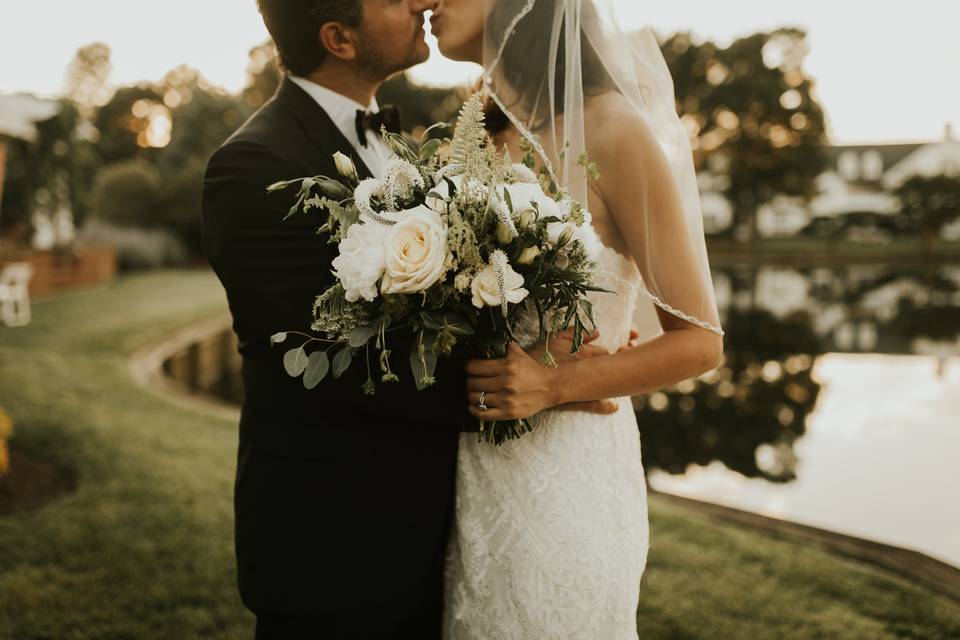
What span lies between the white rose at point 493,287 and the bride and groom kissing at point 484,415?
0.33 meters

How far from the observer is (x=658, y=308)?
2.06m

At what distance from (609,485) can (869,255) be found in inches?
1489

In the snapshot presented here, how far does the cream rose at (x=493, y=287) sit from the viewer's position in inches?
59.9

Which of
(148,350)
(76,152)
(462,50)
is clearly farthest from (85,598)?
(76,152)

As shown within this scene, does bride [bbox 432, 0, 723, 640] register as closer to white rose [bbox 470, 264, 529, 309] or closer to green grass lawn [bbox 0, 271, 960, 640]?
white rose [bbox 470, 264, 529, 309]

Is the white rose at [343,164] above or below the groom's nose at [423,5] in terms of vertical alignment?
below

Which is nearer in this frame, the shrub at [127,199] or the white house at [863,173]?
the shrub at [127,199]

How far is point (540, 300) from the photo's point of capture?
1.72 m

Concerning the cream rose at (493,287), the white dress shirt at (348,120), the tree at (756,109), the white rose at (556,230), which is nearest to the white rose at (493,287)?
the cream rose at (493,287)

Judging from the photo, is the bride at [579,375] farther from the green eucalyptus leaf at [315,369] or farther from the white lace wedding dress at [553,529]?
the green eucalyptus leaf at [315,369]

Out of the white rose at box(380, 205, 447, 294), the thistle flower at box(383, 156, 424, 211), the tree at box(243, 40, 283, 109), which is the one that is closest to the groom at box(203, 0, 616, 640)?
the thistle flower at box(383, 156, 424, 211)

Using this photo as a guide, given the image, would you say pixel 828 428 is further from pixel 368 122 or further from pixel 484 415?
pixel 484 415

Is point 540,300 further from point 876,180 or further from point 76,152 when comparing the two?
point 876,180

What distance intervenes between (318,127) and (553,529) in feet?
4.39
